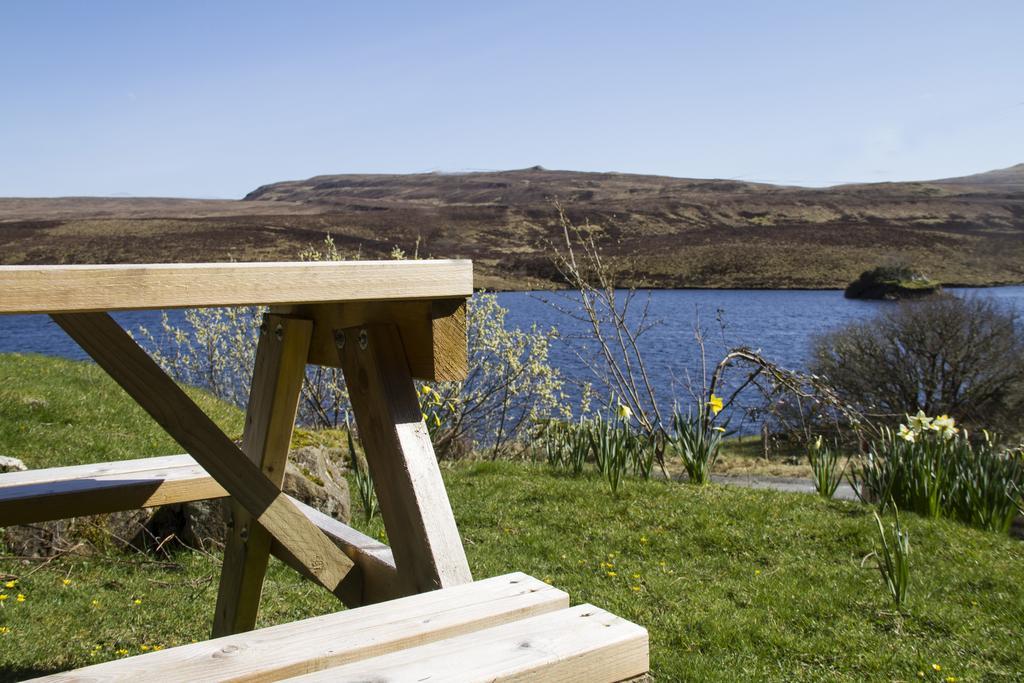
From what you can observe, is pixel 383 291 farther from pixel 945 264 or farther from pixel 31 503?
pixel 945 264

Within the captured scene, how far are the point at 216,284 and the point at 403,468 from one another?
0.46 meters

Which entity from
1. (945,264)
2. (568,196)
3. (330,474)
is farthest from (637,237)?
(330,474)

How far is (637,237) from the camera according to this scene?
54.0 m

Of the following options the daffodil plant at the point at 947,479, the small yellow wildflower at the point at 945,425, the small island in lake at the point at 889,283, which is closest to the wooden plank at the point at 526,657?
the daffodil plant at the point at 947,479

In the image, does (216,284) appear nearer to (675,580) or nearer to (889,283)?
(675,580)

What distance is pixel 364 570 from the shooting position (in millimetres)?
1870

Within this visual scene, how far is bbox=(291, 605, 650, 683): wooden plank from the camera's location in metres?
1.07

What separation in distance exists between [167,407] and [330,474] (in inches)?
136

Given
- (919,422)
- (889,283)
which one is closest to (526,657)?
(919,422)

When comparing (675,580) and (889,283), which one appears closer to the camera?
(675,580)

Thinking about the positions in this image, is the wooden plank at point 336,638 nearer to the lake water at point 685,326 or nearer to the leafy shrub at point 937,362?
the lake water at point 685,326

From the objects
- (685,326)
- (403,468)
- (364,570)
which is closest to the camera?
(403,468)

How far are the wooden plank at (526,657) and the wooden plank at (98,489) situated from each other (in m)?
1.15

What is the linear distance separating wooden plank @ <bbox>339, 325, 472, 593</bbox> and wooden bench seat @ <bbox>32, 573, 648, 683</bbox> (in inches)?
5.6
